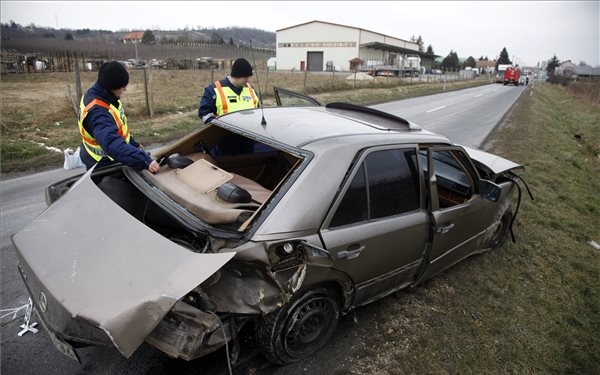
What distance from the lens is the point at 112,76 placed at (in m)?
3.35

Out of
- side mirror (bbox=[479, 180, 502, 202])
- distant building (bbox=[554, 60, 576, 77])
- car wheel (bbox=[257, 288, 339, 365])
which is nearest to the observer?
car wheel (bbox=[257, 288, 339, 365])

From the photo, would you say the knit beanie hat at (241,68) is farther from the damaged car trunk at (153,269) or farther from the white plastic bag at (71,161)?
the white plastic bag at (71,161)

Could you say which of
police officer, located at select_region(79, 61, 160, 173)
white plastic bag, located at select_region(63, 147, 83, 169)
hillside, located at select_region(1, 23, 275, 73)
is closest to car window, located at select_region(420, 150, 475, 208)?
police officer, located at select_region(79, 61, 160, 173)

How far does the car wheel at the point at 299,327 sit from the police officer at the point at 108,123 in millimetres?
1494

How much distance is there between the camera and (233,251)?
215cm

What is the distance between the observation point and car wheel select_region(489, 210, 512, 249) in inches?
177

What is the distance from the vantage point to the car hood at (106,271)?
1.87 metres

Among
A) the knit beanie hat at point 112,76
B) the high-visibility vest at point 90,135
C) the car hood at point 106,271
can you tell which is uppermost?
the knit beanie hat at point 112,76

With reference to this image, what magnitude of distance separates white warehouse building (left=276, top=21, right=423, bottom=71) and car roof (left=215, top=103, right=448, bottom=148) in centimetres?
5876

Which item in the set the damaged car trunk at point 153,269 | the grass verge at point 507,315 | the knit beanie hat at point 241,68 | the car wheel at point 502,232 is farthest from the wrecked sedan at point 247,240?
the knit beanie hat at point 241,68

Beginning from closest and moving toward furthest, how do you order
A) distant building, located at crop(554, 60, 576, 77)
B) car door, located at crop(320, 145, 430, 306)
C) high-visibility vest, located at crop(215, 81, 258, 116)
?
car door, located at crop(320, 145, 430, 306) → high-visibility vest, located at crop(215, 81, 258, 116) → distant building, located at crop(554, 60, 576, 77)

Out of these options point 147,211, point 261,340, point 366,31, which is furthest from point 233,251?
point 366,31

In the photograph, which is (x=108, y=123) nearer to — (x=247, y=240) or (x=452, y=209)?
(x=247, y=240)

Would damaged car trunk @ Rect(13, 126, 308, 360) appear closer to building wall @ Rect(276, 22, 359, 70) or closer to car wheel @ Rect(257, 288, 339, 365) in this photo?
car wheel @ Rect(257, 288, 339, 365)
